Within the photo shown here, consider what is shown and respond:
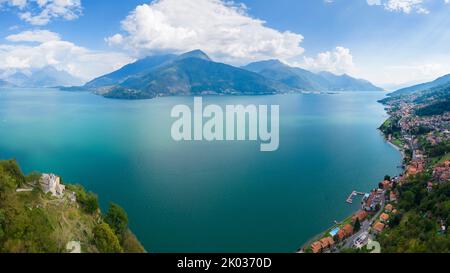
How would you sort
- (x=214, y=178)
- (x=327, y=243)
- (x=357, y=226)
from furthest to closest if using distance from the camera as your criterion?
(x=214, y=178) < (x=357, y=226) < (x=327, y=243)

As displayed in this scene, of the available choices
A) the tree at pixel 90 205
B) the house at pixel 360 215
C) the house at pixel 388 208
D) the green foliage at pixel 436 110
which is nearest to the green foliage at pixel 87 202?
the tree at pixel 90 205

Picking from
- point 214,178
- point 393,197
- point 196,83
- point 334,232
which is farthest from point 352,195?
point 196,83

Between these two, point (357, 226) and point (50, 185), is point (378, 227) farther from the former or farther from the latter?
point (50, 185)

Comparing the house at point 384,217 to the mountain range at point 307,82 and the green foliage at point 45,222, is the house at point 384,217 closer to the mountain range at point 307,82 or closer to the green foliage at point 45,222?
the green foliage at point 45,222

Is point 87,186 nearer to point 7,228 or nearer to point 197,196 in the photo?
point 197,196

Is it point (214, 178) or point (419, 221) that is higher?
point (214, 178)

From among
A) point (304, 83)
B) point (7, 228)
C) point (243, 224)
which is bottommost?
point (243, 224)

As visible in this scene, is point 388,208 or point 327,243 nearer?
point 327,243

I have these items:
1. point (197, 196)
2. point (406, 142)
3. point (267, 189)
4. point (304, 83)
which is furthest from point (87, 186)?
point (304, 83)
